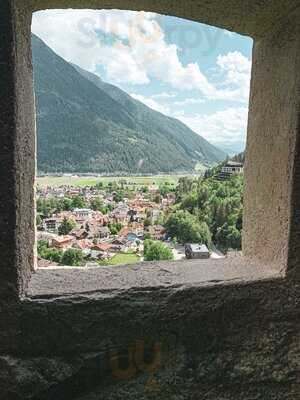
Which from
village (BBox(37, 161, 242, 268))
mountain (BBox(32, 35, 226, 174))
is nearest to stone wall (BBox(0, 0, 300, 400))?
village (BBox(37, 161, 242, 268))

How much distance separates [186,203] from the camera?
4.40 m

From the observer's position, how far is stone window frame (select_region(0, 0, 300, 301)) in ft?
4.30

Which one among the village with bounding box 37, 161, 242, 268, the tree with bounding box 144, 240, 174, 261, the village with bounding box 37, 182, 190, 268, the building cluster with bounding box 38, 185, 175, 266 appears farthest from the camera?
the building cluster with bounding box 38, 185, 175, 266

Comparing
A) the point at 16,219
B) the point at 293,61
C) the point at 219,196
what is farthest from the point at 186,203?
the point at 16,219

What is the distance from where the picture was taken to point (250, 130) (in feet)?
6.25

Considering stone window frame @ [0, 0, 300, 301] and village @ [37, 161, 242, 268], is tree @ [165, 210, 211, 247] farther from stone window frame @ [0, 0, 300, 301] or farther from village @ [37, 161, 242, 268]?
village @ [37, 161, 242, 268]

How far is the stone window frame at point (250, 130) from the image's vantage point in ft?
4.30

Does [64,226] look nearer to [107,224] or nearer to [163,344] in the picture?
[107,224]

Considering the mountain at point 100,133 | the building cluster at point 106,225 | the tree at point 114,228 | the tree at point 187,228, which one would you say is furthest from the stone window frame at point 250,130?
the tree at point 114,228

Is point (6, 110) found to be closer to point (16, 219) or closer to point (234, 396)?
point (16, 219)

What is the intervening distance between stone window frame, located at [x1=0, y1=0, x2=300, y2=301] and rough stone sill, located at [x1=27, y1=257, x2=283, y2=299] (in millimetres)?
58

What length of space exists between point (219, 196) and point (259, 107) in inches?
56.1

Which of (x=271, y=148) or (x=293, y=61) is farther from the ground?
(x=293, y=61)

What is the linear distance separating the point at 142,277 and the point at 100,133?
51.4m
